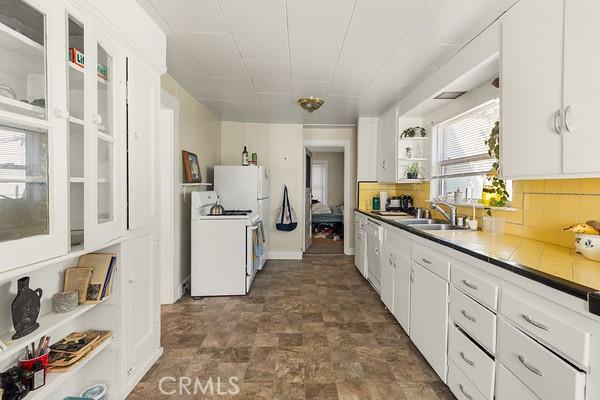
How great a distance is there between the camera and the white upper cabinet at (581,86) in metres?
1.24

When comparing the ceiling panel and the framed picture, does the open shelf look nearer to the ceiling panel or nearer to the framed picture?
the ceiling panel

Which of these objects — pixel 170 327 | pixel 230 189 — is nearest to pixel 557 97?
pixel 170 327

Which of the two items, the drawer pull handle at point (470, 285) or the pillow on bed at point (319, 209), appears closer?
the drawer pull handle at point (470, 285)

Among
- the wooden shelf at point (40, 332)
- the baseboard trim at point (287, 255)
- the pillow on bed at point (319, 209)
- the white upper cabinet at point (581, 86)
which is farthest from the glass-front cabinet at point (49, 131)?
the pillow on bed at point (319, 209)

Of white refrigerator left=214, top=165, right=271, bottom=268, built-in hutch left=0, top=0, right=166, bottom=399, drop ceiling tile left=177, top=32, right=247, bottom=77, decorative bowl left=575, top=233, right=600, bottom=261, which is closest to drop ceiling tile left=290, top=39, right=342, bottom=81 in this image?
drop ceiling tile left=177, top=32, right=247, bottom=77

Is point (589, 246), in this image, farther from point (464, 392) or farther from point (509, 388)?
point (464, 392)

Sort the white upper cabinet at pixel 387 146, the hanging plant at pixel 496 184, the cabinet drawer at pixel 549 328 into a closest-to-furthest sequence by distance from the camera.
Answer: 1. the cabinet drawer at pixel 549 328
2. the hanging plant at pixel 496 184
3. the white upper cabinet at pixel 387 146

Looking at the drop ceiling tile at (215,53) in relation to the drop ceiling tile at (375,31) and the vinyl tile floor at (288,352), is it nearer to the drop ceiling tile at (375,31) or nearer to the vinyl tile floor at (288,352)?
the drop ceiling tile at (375,31)

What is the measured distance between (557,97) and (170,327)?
314 cm

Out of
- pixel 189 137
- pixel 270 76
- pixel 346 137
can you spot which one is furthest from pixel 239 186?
pixel 346 137

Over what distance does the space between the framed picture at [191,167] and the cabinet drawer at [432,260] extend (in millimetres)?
2545

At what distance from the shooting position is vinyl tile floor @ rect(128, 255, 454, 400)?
1.85 m

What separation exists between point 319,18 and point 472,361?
2.20 meters

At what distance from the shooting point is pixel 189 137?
3.62m
